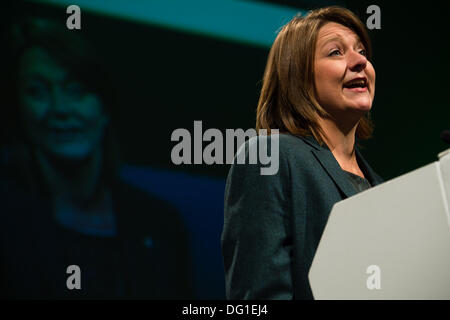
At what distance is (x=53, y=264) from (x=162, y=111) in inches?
32.8

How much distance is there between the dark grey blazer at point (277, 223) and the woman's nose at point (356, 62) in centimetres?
30

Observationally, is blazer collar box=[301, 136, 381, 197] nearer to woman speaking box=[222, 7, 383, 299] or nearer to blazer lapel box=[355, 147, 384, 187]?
woman speaking box=[222, 7, 383, 299]

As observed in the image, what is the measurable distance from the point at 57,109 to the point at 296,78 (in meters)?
1.52

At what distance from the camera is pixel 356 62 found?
1.38 metres

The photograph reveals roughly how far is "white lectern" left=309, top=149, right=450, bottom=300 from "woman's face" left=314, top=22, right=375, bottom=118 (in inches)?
19.9

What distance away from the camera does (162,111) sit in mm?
2645

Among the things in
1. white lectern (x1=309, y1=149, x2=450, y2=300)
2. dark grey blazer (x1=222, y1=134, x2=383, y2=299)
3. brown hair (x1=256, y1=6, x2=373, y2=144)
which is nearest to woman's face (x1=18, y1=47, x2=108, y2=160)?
brown hair (x1=256, y1=6, x2=373, y2=144)

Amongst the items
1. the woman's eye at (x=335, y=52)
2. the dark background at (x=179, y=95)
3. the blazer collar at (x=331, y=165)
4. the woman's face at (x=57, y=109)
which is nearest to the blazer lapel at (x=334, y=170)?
the blazer collar at (x=331, y=165)

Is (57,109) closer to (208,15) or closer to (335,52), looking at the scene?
(208,15)

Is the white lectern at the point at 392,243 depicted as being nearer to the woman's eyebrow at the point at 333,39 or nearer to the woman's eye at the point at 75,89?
the woman's eyebrow at the point at 333,39

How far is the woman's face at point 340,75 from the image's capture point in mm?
1350

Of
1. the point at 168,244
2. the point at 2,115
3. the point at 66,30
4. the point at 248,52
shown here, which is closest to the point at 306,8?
the point at 248,52

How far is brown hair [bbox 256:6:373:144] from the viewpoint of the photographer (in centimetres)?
134
